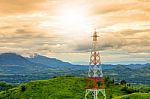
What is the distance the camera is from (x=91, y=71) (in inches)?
3642

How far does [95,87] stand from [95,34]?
16.0 metres

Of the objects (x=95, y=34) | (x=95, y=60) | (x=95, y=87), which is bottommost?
(x=95, y=87)

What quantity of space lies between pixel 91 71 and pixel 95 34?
11393mm

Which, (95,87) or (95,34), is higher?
(95,34)

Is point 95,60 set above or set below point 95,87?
above

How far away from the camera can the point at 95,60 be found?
9131cm

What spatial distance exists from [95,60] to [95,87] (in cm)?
1188

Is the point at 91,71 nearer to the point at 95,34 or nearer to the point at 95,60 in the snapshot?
the point at 95,60

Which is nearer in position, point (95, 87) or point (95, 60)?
point (95, 60)

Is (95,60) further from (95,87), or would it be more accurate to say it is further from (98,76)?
(95,87)

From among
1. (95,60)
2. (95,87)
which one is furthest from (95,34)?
(95,87)

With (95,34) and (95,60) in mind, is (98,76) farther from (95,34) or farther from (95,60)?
(95,34)

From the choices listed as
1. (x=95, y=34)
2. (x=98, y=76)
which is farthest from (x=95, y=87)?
(x=95, y=34)

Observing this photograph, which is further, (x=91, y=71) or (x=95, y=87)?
(x=95, y=87)
